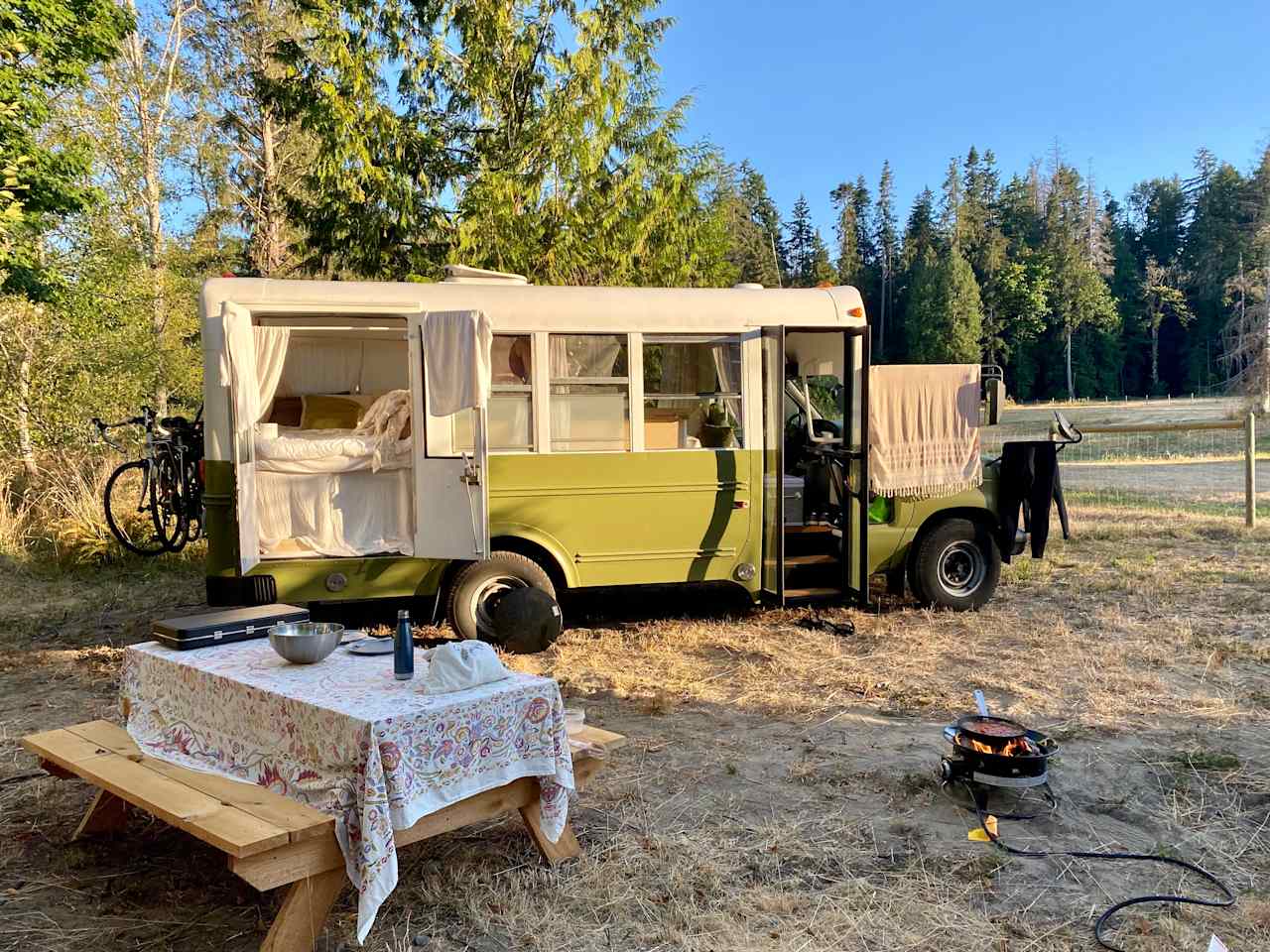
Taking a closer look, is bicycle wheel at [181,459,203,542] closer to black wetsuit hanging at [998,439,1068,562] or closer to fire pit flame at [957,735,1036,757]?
fire pit flame at [957,735,1036,757]

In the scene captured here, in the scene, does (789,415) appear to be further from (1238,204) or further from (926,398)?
(1238,204)

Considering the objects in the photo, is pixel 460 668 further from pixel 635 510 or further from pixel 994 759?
pixel 635 510

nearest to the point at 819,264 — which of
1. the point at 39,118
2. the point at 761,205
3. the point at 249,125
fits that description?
the point at 761,205

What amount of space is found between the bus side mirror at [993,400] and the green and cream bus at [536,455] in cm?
65

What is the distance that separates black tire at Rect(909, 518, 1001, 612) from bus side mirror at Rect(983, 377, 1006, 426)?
889 mm

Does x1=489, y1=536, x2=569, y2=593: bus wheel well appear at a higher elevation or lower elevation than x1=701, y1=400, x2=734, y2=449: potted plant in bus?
lower

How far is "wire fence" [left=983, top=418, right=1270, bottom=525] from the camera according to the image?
12102 millimetres

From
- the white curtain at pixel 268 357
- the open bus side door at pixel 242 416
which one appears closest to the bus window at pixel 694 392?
the white curtain at pixel 268 357

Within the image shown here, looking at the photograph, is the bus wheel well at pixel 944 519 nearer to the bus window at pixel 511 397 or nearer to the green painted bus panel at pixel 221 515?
the bus window at pixel 511 397

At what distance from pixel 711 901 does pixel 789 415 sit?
533 cm

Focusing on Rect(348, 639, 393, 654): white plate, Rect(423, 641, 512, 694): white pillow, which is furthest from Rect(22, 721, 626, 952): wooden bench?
Rect(348, 639, 393, 654): white plate

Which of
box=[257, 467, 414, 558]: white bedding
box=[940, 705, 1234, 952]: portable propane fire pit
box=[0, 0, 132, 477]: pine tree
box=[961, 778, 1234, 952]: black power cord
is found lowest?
box=[961, 778, 1234, 952]: black power cord

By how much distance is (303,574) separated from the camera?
258 inches

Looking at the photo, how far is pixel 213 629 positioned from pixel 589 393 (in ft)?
11.8
